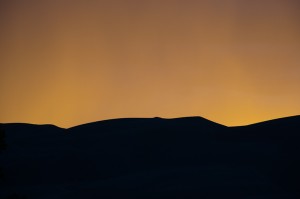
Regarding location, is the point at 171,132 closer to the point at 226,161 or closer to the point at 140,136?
the point at 140,136

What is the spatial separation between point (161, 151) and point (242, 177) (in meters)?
14.7

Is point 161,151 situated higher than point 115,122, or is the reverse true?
point 115,122

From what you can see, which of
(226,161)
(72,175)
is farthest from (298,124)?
(72,175)

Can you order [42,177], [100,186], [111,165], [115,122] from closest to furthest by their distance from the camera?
[100,186] < [42,177] < [111,165] < [115,122]

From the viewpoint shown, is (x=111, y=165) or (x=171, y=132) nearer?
(x=111, y=165)

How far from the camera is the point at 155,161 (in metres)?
68.4

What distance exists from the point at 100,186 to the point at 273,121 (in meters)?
32.5

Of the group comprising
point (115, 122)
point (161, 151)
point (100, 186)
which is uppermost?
point (115, 122)

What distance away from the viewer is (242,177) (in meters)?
58.8

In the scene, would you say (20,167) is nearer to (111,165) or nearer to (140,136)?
(111,165)

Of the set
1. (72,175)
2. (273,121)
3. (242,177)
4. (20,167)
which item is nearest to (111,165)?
(72,175)

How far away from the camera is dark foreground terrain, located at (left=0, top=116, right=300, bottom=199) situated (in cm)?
5472

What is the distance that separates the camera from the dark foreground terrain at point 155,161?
54.7 metres

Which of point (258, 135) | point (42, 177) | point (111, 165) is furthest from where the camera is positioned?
point (258, 135)
